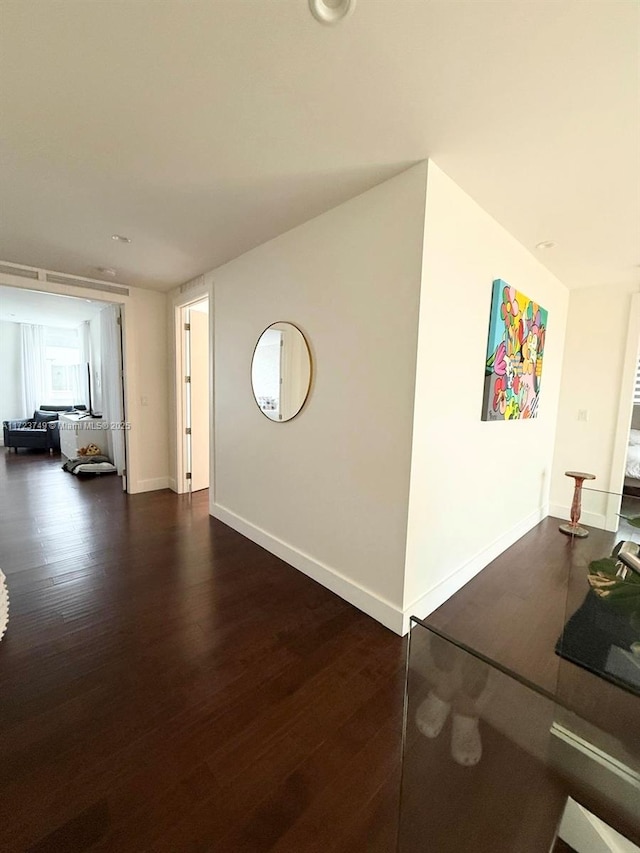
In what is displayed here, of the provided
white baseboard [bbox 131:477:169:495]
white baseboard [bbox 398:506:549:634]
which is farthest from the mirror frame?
white baseboard [bbox 131:477:169:495]

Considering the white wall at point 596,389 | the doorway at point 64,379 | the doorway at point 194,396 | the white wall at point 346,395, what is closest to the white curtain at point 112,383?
the doorway at point 64,379

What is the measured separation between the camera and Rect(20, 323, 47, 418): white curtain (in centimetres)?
751

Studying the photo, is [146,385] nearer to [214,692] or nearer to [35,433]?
[35,433]

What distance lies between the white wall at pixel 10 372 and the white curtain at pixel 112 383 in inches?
143

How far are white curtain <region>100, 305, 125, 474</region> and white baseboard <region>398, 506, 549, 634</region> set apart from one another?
4101mm

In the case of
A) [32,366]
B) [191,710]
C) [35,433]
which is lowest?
[191,710]

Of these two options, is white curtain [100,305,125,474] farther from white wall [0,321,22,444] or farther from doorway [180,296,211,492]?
white wall [0,321,22,444]

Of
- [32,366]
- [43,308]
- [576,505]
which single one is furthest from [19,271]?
[576,505]

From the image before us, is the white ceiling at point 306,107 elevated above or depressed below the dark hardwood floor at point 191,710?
above

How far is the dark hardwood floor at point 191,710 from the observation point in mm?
1092

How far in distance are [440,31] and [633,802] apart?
2.38 meters

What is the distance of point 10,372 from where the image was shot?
7.50m

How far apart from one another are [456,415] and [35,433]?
7565 mm

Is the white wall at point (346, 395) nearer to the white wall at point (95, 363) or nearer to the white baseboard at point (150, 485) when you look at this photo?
the white baseboard at point (150, 485)
